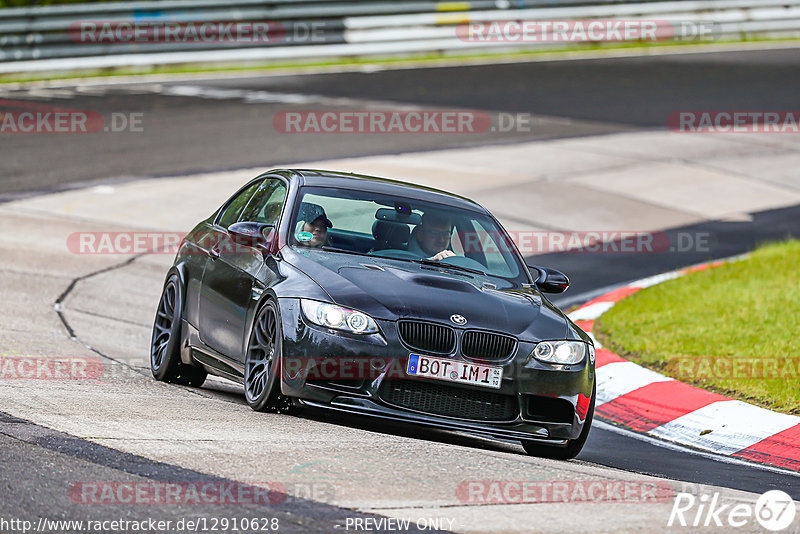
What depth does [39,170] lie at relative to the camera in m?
17.3

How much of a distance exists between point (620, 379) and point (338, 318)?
3508mm

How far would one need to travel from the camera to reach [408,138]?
21.1 metres

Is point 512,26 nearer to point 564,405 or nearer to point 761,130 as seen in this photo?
point 761,130

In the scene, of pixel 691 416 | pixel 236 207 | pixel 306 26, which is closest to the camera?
pixel 691 416

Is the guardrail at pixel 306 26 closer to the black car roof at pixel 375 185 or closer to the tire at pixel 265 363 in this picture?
the black car roof at pixel 375 185

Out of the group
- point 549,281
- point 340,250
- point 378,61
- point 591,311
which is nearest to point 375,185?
point 340,250

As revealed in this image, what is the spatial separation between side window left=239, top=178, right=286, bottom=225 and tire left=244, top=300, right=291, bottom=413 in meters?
0.99

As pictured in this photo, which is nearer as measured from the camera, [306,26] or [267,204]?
[267,204]

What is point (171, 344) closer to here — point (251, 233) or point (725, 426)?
point (251, 233)

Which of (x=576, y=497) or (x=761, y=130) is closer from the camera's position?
(x=576, y=497)

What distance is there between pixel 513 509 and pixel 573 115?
19029 mm

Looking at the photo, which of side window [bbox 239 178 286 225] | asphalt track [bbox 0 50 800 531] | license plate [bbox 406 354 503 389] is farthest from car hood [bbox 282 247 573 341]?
asphalt track [bbox 0 50 800 531]

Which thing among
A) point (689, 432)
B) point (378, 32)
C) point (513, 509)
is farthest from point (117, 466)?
point (378, 32)

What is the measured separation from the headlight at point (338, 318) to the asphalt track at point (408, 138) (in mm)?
829
